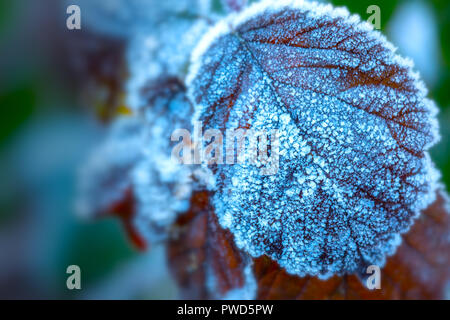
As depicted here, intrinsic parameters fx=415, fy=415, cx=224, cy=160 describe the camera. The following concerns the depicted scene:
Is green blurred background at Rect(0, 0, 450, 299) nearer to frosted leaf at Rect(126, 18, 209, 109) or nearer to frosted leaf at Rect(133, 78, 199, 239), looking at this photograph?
frosted leaf at Rect(126, 18, 209, 109)

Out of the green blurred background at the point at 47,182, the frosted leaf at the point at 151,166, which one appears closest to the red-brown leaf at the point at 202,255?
the frosted leaf at the point at 151,166

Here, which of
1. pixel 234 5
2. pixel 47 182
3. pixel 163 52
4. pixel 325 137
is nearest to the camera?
pixel 325 137

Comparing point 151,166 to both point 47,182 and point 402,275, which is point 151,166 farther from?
point 47,182

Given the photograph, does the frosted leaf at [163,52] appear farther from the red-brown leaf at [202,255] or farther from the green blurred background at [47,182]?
the green blurred background at [47,182]

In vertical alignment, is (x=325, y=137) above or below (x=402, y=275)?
above

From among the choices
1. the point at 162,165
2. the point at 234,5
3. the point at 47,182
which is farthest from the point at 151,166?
the point at 47,182
